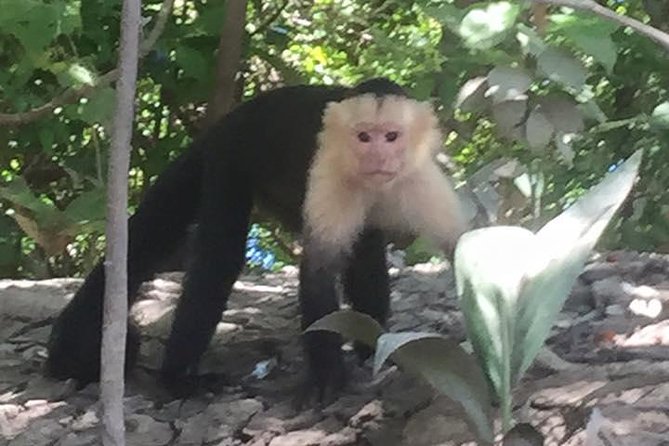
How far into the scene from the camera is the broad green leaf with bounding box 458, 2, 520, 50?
191cm

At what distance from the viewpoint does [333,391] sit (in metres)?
2.14

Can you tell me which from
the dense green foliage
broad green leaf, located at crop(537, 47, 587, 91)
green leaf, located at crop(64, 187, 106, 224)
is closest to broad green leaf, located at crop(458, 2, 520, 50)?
the dense green foliage

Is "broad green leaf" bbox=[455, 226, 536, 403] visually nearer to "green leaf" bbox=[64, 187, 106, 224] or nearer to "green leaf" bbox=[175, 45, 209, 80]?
"green leaf" bbox=[64, 187, 106, 224]

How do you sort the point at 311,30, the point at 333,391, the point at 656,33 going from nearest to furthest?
1. the point at 656,33
2. the point at 333,391
3. the point at 311,30

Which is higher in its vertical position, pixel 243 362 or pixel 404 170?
pixel 404 170

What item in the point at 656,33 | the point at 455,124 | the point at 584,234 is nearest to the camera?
the point at 656,33

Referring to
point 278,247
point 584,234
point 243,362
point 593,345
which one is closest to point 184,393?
point 243,362

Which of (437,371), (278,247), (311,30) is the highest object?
(311,30)

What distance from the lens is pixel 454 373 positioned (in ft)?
5.68

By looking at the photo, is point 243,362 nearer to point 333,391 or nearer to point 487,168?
point 333,391

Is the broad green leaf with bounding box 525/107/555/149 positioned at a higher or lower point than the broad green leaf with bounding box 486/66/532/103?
lower

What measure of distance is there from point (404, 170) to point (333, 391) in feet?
1.50

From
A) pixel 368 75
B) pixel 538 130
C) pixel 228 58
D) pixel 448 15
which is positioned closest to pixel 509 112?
pixel 538 130

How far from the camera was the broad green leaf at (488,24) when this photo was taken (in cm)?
191
